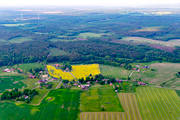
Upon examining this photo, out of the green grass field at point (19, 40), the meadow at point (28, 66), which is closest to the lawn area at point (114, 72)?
the meadow at point (28, 66)

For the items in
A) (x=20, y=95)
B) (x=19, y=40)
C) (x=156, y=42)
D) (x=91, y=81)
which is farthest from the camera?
(x=19, y=40)

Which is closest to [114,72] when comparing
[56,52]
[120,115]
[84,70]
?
[84,70]

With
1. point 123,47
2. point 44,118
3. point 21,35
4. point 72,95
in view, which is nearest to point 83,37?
point 123,47

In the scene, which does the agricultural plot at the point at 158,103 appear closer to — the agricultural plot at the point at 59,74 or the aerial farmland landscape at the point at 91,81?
the aerial farmland landscape at the point at 91,81

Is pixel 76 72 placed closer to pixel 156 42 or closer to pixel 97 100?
pixel 97 100

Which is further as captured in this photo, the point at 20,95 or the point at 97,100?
the point at 20,95

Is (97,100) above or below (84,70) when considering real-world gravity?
below

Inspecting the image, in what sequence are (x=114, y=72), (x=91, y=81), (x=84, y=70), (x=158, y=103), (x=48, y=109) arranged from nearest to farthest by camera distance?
1. (x=48, y=109)
2. (x=158, y=103)
3. (x=91, y=81)
4. (x=114, y=72)
5. (x=84, y=70)

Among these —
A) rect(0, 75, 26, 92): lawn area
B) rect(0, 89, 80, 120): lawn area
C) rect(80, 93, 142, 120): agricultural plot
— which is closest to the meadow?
rect(0, 75, 26, 92): lawn area
